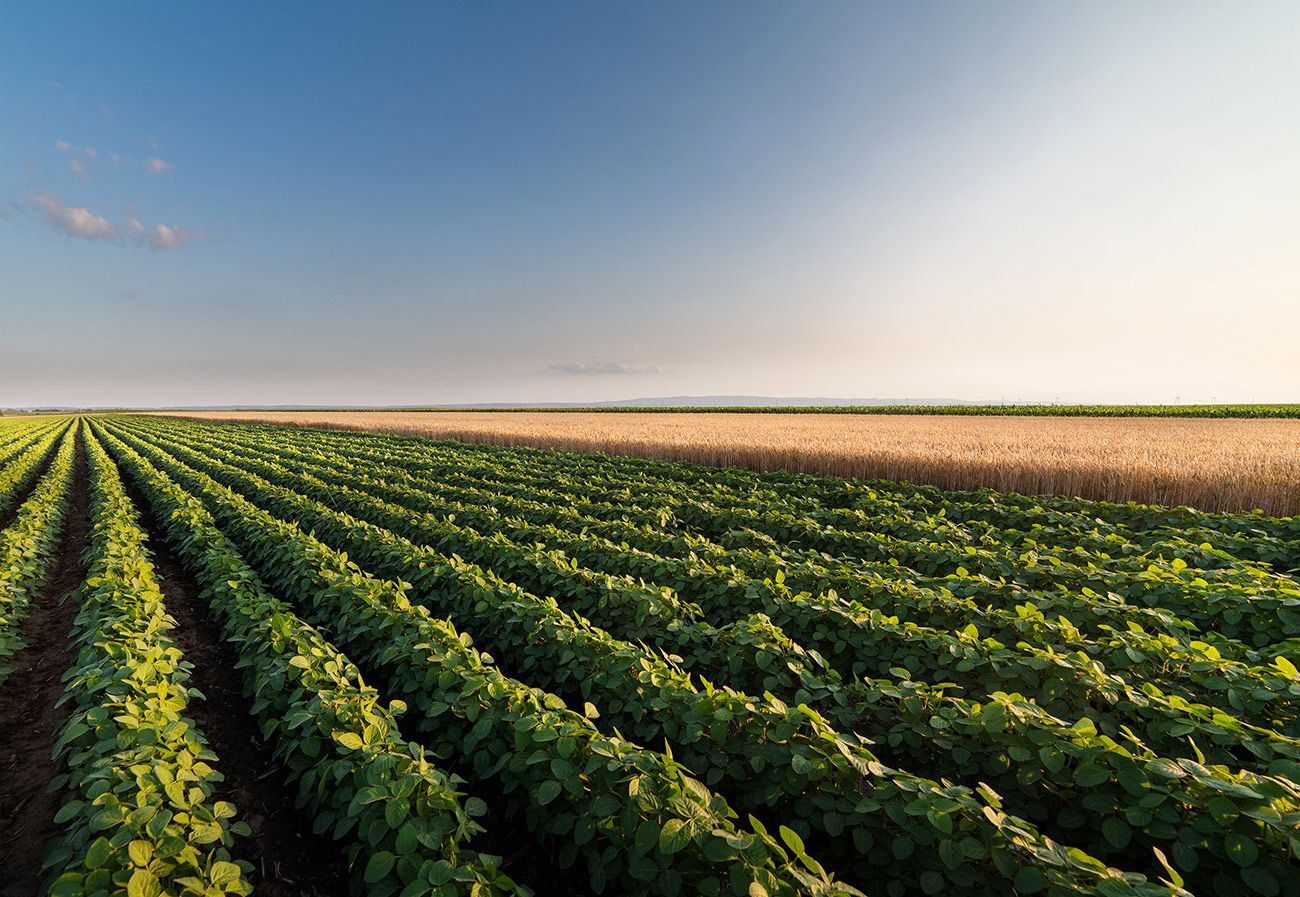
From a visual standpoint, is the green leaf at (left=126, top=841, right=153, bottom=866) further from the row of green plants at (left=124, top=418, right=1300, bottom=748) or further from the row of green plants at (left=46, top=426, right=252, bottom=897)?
the row of green plants at (left=124, top=418, right=1300, bottom=748)

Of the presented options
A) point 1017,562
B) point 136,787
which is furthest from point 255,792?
point 1017,562

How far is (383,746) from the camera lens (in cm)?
338

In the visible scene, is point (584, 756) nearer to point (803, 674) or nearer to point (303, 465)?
point (803, 674)

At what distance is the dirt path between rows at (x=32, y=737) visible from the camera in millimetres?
3736

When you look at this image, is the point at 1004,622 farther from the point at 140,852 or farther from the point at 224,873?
the point at 140,852

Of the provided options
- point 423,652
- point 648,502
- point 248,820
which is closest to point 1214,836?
point 423,652

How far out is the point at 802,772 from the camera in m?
2.96

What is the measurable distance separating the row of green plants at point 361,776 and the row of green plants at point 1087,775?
1.51 meters

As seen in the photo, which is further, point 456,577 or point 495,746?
point 456,577

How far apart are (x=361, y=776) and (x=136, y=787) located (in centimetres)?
122

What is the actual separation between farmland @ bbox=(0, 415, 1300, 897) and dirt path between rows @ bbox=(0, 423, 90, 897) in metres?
0.03

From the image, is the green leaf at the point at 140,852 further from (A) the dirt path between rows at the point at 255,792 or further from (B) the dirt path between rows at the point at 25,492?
(B) the dirt path between rows at the point at 25,492

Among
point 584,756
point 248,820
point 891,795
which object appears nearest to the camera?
point 891,795

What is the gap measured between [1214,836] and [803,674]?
7.25ft
